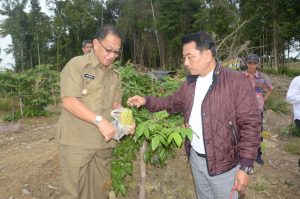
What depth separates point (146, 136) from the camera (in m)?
2.30

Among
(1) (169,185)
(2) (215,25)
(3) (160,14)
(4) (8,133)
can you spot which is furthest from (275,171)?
(3) (160,14)

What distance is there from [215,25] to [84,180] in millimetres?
20406

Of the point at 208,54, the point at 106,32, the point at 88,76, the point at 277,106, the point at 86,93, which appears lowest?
the point at 277,106

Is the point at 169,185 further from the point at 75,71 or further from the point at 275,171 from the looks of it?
the point at 75,71

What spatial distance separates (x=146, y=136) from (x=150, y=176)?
231cm

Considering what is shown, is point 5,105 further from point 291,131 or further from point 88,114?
point 88,114

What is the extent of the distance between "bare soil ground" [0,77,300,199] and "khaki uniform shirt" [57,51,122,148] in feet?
4.42

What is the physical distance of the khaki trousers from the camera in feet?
9.70

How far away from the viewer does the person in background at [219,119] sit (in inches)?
93.4

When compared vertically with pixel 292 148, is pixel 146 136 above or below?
above

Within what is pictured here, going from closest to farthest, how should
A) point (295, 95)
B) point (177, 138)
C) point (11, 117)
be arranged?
point (177, 138) < point (295, 95) < point (11, 117)

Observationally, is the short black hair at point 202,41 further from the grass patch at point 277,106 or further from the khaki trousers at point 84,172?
the grass patch at point 277,106

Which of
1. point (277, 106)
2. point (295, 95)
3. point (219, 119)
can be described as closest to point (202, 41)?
point (219, 119)

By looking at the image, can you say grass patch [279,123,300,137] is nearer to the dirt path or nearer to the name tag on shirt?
the dirt path
